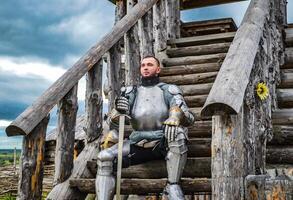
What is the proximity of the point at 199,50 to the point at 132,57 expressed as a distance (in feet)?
4.53

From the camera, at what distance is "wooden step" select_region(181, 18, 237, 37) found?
9.62 meters

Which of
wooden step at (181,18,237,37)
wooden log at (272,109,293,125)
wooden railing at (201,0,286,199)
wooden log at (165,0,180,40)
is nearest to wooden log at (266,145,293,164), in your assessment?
wooden log at (272,109,293,125)

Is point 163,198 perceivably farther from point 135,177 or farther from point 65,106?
point 65,106

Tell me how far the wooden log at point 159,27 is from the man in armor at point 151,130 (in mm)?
2514

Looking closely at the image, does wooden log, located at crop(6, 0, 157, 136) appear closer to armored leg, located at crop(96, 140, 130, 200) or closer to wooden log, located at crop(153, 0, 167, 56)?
armored leg, located at crop(96, 140, 130, 200)

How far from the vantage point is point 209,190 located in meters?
3.30

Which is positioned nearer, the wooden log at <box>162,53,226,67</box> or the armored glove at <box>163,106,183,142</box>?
the armored glove at <box>163,106,183,142</box>

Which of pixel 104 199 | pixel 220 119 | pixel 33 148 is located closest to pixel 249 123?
pixel 220 119

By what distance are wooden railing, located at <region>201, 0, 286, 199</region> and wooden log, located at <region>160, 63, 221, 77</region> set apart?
1727 millimetres

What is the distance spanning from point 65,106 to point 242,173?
1837 mm

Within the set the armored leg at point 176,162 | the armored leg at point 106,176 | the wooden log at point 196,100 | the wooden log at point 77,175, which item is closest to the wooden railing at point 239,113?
the armored leg at point 176,162

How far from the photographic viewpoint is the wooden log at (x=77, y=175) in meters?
3.76

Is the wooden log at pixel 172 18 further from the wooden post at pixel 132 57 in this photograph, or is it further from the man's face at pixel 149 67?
the man's face at pixel 149 67

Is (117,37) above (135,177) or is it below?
above
